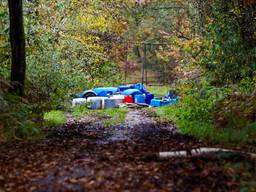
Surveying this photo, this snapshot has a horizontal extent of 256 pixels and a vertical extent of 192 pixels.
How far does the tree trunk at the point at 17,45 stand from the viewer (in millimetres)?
10592

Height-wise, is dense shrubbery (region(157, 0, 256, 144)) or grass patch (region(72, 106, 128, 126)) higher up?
dense shrubbery (region(157, 0, 256, 144))

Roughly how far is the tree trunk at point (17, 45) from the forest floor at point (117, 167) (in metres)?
3.37

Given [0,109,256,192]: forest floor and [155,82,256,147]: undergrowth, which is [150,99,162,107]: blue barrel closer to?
[155,82,256,147]: undergrowth

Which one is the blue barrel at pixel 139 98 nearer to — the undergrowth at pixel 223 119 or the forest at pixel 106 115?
the forest at pixel 106 115

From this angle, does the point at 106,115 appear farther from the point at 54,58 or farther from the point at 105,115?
the point at 54,58

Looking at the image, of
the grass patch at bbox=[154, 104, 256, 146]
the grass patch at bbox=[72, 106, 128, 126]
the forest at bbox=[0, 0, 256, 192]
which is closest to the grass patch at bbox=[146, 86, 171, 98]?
the forest at bbox=[0, 0, 256, 192]

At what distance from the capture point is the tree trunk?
1059 centimetres

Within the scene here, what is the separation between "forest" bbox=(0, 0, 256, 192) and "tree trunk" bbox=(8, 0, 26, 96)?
24mm

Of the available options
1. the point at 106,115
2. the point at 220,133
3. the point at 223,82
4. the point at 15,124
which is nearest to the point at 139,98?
the point at 106,115

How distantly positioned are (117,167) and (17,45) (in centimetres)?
615

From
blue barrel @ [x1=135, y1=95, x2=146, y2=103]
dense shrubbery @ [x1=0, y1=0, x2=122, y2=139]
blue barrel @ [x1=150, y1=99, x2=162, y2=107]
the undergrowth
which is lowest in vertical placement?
blue barrel @ [x1=150, y1=99, x2=162, y2=107]

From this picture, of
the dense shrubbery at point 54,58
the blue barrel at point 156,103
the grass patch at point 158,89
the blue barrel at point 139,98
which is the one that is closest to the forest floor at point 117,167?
the dense shrubbery at point 54,58

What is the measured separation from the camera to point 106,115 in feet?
44.9

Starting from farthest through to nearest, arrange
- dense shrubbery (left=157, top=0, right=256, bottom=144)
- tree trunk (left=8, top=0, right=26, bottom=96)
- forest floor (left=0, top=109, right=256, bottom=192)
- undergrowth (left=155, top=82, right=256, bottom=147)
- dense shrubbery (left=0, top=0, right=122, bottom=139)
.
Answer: tree trunk (left=8, top=0, right=26, bottom=96) < dense shrubbery (left=0, top=0, right=122, bottom=139) < dense shrubbery (left=157, top=0, right=256, bottom=144) < undergrowth (left=155, top=82, right=256, bottom=147) < forest floor (left=0, top=109, right=256, bottom=192)
